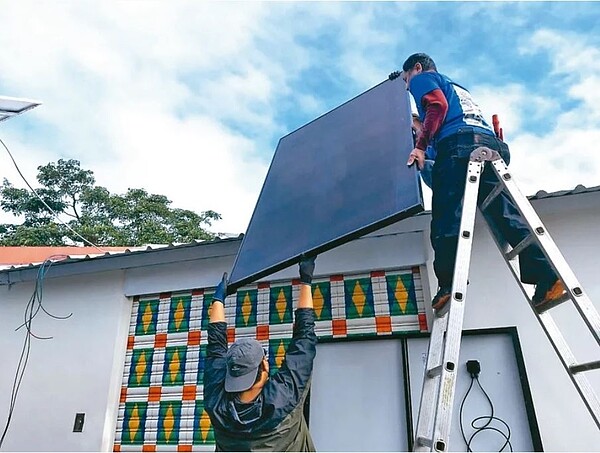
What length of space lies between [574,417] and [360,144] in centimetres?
167

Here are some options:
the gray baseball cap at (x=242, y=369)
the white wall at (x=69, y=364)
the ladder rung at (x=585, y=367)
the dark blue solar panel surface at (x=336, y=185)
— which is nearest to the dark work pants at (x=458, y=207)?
the dark blue solar panel surface at (x=336, y=185)

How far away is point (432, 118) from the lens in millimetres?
1724

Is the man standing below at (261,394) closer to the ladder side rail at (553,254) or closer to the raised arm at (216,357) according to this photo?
the raised arm at (216,357)

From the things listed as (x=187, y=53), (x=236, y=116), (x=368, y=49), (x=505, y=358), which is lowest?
(x=505, y=358)

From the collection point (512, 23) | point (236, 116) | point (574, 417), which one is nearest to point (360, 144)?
point (574, 417)

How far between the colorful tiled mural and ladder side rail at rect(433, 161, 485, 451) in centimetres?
113

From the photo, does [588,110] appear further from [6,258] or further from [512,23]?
[6,258]

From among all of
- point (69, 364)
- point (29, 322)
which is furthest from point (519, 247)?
point (29, 322)

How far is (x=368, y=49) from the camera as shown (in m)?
3.45

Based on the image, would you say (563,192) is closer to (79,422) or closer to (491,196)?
(491,196)

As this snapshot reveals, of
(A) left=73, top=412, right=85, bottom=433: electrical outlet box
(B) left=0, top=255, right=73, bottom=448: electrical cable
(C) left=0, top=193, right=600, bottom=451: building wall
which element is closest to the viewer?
(C) left=0, top=193, right=600, bottom=451: building wall

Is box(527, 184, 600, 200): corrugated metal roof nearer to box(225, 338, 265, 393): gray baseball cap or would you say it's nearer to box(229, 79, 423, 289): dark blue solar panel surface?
box(229, 79, 423, 289): dark blue solar panel surface

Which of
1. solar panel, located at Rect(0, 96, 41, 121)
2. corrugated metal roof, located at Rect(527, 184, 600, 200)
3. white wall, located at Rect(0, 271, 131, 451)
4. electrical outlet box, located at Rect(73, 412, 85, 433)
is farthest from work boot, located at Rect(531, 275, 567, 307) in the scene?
solar panel, located at Rect(0, 96, 41, 121)

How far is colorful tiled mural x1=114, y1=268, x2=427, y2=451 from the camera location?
2.54 metres
